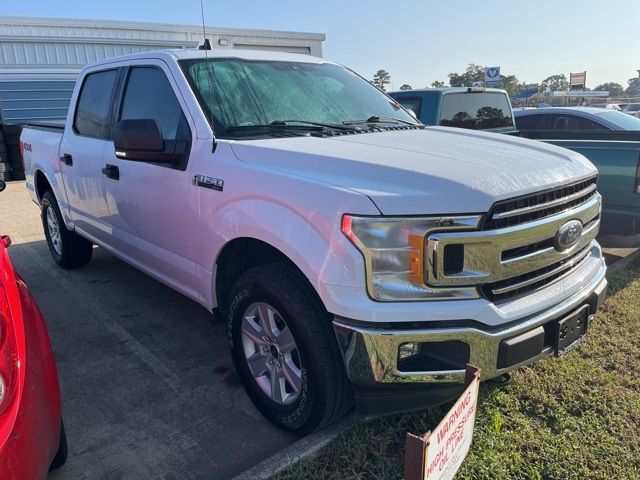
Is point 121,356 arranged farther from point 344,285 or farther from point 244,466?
point 344,285

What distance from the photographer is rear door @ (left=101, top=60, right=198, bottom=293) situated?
3.18 metres

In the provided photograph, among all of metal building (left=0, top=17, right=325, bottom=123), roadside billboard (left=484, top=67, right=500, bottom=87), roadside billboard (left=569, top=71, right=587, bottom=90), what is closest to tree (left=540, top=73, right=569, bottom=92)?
roadside billboard (left=569, top=71, right=587, bottom=90)

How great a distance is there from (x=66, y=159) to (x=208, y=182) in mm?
2505

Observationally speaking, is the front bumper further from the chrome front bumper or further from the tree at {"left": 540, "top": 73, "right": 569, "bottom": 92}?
the tree at {"left": 540, "top": 73, "right": 569, "bottom": 92}

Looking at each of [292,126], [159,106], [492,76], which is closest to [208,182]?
[292,126]

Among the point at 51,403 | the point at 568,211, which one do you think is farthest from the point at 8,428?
the point at 568,211

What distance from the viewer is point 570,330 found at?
250 cm

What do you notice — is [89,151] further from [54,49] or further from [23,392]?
[54,49]

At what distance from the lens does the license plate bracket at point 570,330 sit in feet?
7.97

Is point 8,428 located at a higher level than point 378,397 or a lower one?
higher

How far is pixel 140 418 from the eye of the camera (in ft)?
9.75

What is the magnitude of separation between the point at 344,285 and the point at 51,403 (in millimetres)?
1273

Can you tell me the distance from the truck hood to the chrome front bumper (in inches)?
18.8

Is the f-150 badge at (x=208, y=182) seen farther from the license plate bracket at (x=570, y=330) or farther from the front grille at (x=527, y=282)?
the license plate bracket at (x=570, y=330)
